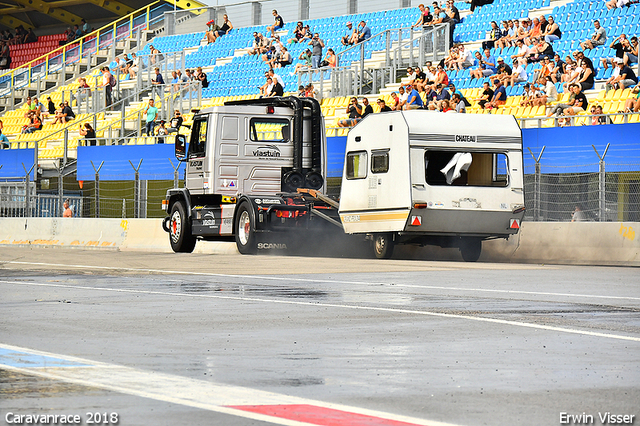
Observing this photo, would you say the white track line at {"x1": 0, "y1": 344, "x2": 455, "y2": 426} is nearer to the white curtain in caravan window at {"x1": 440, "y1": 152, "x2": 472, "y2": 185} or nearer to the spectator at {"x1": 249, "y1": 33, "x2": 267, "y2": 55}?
the white curtain in caravan window at {"x1": 440, "y1": 152, "x2": 472, "y2": 185}

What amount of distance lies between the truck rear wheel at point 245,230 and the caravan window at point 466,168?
13.7 ft

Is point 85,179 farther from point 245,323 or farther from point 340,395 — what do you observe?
point 340,395

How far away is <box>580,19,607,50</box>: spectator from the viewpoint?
93.4ft

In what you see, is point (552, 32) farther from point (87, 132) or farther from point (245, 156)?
point (87, 132)

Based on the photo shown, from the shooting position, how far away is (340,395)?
5.26 metres

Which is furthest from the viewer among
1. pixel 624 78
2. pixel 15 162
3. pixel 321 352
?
pixel 15 162

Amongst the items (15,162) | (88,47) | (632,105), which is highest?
(88,47)

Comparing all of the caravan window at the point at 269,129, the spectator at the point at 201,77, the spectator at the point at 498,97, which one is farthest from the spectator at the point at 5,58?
the caravan window at the point at 269,129

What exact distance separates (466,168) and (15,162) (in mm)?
18843

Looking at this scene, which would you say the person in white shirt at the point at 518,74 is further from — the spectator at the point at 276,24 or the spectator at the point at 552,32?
the spectator at the point at 276,24

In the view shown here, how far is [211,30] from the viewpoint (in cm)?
4531

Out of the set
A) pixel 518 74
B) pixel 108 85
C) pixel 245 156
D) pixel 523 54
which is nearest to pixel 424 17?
pixel 523 54

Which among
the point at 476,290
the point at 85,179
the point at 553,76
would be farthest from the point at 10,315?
the point at 85,179

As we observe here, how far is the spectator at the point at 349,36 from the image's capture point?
3709cm
